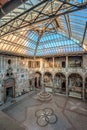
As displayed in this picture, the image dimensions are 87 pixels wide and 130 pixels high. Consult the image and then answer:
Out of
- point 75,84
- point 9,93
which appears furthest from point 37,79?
point 75,84

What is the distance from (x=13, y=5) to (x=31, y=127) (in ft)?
41.2

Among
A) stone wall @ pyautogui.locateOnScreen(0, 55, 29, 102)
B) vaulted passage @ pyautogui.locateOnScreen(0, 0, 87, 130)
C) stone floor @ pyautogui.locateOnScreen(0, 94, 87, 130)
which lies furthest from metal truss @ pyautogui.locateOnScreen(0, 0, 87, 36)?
stone wall @ pyautogui.locateOnScreen(0, 55, 29, 102)

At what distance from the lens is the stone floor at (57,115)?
12.2 metres

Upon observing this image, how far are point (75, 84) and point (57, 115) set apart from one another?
11680mm

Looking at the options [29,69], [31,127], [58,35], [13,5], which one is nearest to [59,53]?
[58,35]

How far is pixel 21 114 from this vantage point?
14914 millimetres

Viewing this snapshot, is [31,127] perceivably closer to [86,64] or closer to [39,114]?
[39,114]

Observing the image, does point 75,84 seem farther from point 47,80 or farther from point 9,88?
point 9,88

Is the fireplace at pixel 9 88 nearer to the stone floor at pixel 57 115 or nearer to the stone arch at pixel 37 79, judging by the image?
the stone floor at pixel 57 115

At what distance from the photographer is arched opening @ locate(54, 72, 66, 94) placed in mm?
25797

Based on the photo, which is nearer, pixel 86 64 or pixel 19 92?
pixel 86 64

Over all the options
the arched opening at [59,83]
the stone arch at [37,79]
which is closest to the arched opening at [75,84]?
the arched opening at [59,83]

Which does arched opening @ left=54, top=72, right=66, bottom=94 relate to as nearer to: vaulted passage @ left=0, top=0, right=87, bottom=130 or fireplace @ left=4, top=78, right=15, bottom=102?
vaulted passage @ left=0, top=0, right=87, bottom=130

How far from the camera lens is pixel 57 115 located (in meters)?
14.6
